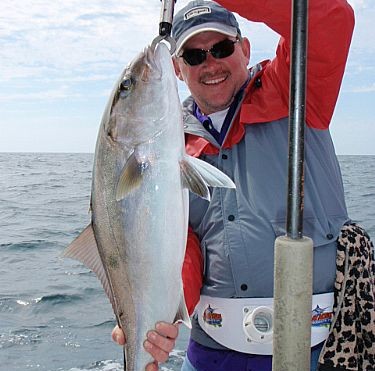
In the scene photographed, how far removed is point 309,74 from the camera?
262cm

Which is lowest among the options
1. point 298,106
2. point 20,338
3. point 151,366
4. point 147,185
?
point 20,338

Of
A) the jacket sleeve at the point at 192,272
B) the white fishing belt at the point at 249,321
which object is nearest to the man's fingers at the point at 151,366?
the jacket sleeve at the point at 192,272

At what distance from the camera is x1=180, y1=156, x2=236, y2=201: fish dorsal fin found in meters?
2.27

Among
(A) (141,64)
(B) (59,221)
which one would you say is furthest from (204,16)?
(B) (59,221)

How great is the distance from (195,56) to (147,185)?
1166 millimetres

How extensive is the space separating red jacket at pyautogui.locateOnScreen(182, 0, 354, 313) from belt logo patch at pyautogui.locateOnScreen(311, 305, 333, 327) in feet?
2.17

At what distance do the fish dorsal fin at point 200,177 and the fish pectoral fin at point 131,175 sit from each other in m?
0.16

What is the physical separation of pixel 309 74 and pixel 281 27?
0.27 m

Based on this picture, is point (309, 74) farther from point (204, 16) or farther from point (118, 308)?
point (118, 308)

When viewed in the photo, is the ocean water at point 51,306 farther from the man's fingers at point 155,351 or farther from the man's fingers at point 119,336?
the man's fingers at point 155,351

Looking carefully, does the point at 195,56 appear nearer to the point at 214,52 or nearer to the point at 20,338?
the point at 214,52

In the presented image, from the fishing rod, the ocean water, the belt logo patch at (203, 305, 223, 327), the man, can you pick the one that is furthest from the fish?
the ocean water

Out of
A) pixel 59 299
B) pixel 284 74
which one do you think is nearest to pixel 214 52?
pixel 284 74

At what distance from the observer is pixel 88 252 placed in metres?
2.50
